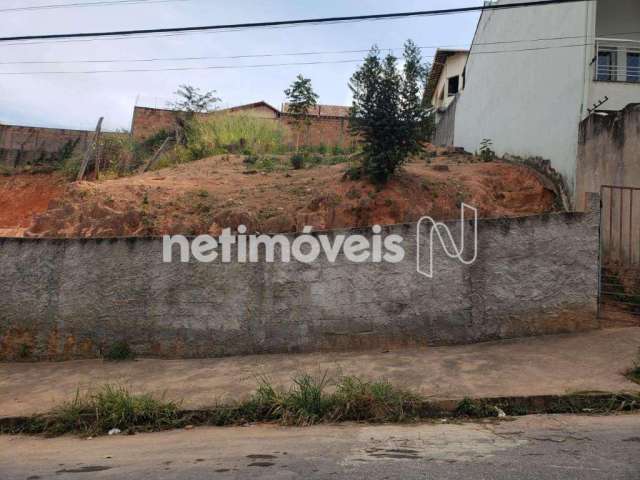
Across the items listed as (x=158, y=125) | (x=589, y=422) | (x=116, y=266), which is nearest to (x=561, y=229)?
(x=589, y=422)

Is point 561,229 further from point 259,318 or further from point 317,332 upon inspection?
point 259,318

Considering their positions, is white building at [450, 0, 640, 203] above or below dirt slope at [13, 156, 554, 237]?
above

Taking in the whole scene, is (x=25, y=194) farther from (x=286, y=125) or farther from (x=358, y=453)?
(x=358, y=453)

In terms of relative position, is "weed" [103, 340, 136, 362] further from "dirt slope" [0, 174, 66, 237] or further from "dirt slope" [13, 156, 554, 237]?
"dirt slope" [0, 174, 66, 237]

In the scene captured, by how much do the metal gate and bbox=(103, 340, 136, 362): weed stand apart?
5934 millimetres

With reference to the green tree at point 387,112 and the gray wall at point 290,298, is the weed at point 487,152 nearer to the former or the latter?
the green tree at point 387,112

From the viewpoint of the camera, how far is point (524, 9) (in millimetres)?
11133

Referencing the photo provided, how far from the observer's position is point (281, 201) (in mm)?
8805

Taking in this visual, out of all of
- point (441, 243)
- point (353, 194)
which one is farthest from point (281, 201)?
point (441, 243)

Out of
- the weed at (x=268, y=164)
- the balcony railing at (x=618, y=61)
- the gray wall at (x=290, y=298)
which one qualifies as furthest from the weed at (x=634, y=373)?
the weed at (x=268, y=164)

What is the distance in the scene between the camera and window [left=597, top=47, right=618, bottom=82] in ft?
31.2

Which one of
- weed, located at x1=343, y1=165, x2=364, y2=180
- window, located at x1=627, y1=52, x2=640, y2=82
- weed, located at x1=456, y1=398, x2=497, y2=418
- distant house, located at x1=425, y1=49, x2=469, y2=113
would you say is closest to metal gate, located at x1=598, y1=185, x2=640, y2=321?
weed, located at x1=456, y1=398, x2=497, y2=418

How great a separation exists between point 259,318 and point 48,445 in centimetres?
258

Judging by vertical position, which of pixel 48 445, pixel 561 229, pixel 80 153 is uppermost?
pixel 80 153
